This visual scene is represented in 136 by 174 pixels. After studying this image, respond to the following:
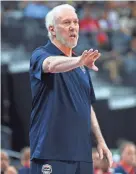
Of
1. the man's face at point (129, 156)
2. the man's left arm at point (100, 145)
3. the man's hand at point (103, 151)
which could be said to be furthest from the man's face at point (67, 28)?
the man's face at point (129, 156)

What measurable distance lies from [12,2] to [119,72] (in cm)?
269

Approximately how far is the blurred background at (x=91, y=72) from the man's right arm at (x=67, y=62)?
705 centimetres

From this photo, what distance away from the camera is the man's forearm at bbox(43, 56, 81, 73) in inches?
156

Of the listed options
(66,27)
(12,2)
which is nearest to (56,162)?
(66,27)

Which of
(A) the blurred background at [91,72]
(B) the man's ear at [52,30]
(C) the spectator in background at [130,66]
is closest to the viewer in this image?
(B) the man's ear at [52,30]

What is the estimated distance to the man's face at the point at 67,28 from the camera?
4234 mm

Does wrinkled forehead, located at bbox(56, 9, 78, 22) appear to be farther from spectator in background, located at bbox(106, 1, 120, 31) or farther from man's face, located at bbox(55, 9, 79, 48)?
spectator in background, located at bbox(106, 1, 120, 31)

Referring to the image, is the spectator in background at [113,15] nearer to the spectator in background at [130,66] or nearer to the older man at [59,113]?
the spectator in background at [130,66]

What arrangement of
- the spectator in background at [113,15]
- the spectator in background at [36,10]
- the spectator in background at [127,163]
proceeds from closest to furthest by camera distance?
the spectator in background at [127,163] < the spectator in background at [36,10] < the spectator in background at [113,15]

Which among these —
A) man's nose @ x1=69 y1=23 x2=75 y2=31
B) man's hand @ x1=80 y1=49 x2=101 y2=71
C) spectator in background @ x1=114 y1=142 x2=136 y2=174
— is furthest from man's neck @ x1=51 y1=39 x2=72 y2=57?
spectator in background @ x1=114 y1=142 x2=136 y2=174

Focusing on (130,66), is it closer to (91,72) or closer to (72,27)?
(91,72)

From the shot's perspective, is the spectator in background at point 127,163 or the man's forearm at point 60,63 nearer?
the man's forearm at point 60,63

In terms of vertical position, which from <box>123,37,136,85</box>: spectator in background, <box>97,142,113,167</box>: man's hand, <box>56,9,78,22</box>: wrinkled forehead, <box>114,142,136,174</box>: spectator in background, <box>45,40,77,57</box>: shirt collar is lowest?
<box>114,142,136,174</box>: spectator in background

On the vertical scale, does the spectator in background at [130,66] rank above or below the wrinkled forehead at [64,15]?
above
